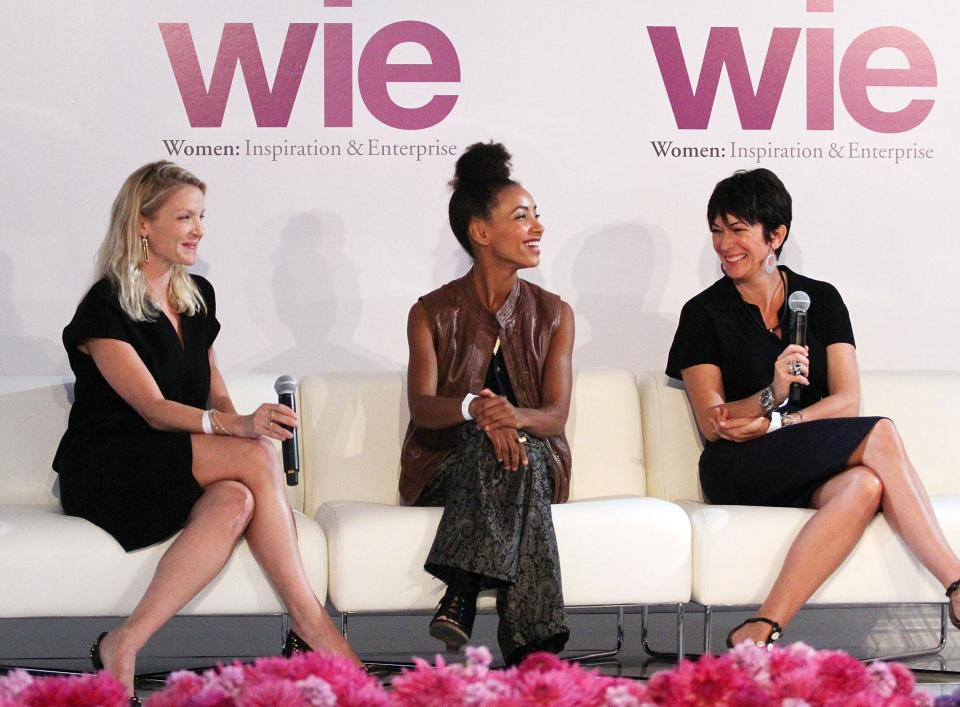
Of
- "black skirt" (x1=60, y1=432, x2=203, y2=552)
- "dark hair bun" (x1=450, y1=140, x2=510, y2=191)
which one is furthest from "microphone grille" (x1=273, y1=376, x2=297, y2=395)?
"dark hair bun" (x1=450, y1=140, x2=510, y2=191)

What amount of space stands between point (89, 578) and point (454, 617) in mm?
926

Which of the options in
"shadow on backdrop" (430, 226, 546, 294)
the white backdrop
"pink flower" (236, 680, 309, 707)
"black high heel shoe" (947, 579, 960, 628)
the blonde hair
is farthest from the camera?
"shadow on backdrop" (430, 226, 546, 294)

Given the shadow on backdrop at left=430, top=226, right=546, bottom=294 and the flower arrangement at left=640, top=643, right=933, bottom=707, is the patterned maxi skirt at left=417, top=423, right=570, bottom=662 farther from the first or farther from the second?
the flower arrangement at left=640, top=643, right=933, bottom=707

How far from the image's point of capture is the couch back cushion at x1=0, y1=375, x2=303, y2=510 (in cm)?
390

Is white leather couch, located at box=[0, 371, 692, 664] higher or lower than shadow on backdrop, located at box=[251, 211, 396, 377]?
lower

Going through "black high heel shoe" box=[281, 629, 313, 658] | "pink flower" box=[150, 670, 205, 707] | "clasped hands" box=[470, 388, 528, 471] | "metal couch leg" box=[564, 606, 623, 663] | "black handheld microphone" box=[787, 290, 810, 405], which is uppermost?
"black handheld microphone" box=[787, 290, 810, 405]

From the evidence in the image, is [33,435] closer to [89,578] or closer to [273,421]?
[89,578]

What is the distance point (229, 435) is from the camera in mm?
3445

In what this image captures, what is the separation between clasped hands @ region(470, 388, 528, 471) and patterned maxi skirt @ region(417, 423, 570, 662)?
0.09 feet

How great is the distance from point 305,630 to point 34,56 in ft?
8.31

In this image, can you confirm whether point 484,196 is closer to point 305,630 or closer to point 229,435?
point 229,435

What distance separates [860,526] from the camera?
11.5ft

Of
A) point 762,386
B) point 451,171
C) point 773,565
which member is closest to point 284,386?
point 773,565

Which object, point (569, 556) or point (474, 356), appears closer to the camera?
point (569, 556)
